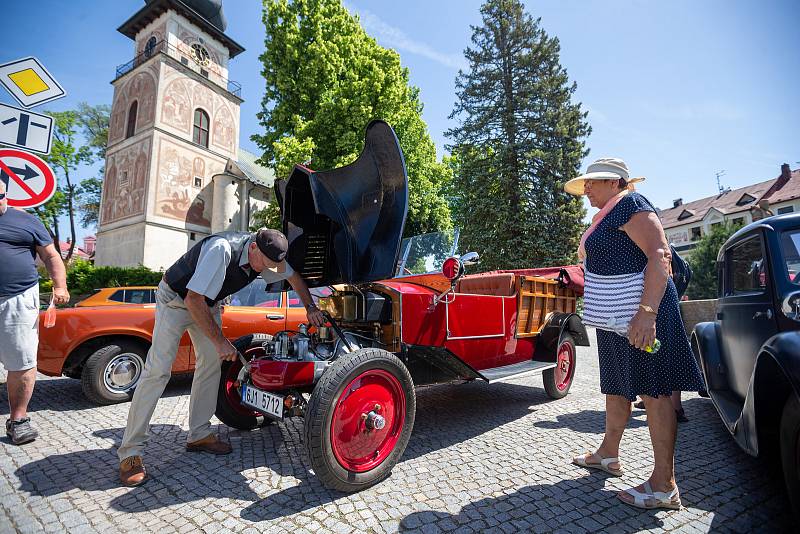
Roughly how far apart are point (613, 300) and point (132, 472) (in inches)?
128

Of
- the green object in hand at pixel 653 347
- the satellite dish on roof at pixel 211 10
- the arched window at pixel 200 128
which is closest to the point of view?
the green object in hand at pixel 653 347

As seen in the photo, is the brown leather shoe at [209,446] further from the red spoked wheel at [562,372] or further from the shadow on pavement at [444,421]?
the red spoked wheel at [562,372]

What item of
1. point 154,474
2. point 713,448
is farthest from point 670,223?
point 154,474

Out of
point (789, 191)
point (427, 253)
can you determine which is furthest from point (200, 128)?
point (789, 191)

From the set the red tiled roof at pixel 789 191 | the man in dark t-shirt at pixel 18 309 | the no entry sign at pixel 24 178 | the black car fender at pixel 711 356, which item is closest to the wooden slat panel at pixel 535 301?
the black car fender at pixel 711 356

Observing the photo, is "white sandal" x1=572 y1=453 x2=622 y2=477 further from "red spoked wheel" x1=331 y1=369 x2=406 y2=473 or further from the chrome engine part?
the chrome engine part

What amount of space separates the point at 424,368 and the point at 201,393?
1.80 meters

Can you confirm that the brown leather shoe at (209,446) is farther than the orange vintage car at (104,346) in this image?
No

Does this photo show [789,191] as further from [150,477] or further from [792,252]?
[150,477]

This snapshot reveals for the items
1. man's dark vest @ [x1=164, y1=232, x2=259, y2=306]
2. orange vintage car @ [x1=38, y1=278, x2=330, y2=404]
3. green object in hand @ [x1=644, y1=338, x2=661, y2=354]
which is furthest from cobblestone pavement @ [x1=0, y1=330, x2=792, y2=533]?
man's dark vest @ [x1=164, y1=232, x2=259, y2=306]

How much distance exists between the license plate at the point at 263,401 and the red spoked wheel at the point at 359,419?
402 mm

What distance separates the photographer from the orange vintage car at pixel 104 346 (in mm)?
4348

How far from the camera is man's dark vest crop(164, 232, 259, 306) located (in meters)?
2.88

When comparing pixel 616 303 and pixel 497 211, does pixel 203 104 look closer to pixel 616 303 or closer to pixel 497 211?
pixel 497 211
